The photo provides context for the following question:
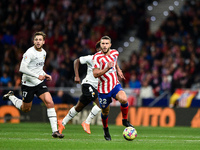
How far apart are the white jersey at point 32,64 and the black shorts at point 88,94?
4.95 ft

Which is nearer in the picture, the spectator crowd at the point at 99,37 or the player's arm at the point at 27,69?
the player's arm at the point at 27,69

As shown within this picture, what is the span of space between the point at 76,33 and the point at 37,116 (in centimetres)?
562

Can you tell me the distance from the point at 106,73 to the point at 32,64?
5.47 feet

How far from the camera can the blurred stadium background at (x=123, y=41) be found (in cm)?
1739

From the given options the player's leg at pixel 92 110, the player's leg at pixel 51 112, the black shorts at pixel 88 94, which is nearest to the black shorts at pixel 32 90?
the player's leg at pixel 51 112

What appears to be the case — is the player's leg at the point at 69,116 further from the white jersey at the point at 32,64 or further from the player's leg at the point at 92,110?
the white jersey at the point at 32,64

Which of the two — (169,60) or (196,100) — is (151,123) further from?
(169,60)

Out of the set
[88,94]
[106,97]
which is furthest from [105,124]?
[88,94]

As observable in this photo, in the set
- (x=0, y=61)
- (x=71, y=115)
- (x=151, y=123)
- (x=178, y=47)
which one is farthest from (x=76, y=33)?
(x=71, y=115)

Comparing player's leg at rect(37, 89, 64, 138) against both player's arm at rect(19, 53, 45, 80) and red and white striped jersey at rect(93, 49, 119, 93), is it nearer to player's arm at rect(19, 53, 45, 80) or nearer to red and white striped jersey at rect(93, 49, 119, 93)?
player's arm at rect(19, 53, 45, 80)

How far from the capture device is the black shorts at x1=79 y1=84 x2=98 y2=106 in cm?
1049

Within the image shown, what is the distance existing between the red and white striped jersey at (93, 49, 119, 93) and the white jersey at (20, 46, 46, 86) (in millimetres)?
1318

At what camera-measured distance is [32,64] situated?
9.26 meters

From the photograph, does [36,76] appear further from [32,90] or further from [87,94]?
[87,94]
